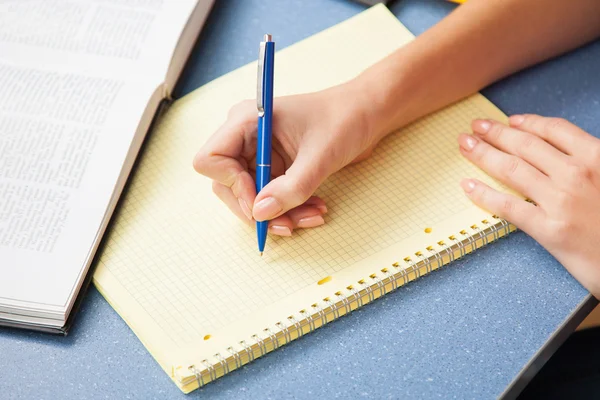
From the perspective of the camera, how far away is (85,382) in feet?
2.18

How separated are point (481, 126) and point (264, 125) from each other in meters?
0.29

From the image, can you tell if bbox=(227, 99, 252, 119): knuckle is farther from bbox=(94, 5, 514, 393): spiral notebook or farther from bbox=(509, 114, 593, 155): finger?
bbox=(509, 114, 593, 155): finger

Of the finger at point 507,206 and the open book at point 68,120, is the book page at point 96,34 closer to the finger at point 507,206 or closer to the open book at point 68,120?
the open book at point 68,120

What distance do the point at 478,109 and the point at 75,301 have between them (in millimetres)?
554

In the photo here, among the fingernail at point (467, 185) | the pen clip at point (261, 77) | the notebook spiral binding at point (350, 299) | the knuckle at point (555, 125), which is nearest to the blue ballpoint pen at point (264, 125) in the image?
the pen clip at point (261, 77)

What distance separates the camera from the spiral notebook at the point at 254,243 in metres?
0.68

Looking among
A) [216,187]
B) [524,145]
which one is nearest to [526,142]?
[524,145]

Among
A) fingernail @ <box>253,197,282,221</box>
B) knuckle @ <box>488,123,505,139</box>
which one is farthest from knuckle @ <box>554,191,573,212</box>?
fingernail @ <box>253,197,282,221</box>

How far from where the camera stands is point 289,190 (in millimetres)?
711

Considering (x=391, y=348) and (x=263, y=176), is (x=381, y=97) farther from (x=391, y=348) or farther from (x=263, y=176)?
(x=391, y=348)

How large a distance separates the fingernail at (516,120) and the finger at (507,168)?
2.1 inches

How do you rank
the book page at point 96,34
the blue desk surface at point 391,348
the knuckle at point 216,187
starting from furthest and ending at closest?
the book page at point 96,34 → the knuckle at point 216,187 → the blue desk surface at point 391,348

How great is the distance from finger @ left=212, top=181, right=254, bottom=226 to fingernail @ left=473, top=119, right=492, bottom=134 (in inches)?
12.5

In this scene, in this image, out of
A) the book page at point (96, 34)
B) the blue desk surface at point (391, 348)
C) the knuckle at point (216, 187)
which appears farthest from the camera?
the book page at point (96, 34)
